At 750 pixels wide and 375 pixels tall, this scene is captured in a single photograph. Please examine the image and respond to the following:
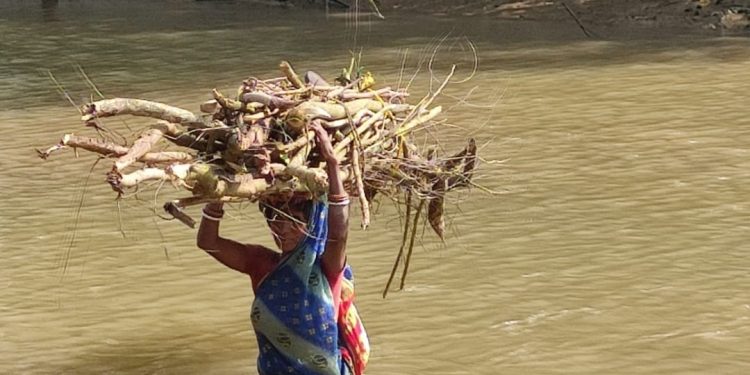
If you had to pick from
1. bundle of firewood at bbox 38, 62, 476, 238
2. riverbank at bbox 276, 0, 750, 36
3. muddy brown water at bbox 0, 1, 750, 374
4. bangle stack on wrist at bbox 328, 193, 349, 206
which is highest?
bundle of firewood at bbox 38, 62, 476, 238

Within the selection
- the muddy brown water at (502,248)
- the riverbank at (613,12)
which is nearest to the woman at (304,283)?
the muddy brown water at (502,248)

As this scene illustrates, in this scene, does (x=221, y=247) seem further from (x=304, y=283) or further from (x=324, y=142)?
(x=324, y=142)

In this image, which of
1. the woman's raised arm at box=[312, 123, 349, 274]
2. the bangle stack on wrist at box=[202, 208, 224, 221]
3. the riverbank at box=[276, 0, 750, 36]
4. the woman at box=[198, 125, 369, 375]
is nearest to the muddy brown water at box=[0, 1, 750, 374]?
the woman at box=[198, 125, 369, 375]

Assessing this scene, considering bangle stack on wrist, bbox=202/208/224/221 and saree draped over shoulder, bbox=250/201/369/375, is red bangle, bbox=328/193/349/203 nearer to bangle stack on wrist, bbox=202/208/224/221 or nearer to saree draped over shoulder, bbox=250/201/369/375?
saree draped over shoulder, bbox=250/201/369/375

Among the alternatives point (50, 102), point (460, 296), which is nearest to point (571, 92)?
point (50, 102)

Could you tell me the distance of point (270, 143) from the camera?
3.24m

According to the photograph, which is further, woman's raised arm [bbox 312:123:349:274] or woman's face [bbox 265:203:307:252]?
woman's face [bbox 265:203:307:252]

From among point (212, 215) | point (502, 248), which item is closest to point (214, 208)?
point (212, 215)

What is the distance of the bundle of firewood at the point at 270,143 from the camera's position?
313 centimetres

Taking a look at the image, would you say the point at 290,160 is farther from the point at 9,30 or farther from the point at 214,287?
the point at 9,30

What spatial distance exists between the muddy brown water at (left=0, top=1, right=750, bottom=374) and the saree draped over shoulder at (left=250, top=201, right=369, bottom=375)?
0.86 metres

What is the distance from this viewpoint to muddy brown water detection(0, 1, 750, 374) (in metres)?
4.56

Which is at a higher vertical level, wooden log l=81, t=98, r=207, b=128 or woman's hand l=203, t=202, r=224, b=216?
wooden log l=81, t=98, r=207, b=128

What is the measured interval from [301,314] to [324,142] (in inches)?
18.3
